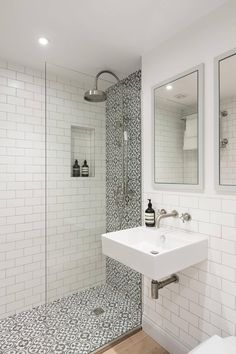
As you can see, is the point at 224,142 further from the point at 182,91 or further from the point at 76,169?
the point at 76,169

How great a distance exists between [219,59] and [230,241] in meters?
1.22

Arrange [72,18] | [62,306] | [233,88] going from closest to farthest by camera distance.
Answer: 1. [233,88]
2. [72,18]
3. [62,306]

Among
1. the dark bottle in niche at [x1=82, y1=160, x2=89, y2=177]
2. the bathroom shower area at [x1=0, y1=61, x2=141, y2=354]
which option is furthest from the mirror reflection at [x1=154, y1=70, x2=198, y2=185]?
the dark bottle in niche at [x1=82, y1=160, x2=89, y2=177]

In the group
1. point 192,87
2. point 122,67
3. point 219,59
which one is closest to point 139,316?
point 192,87

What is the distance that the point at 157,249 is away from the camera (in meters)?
1.77

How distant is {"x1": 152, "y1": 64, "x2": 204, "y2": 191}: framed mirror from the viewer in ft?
5.43

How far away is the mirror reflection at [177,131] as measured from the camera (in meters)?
1.71

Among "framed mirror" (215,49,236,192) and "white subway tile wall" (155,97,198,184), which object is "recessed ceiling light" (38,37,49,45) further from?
"framed mirror" (215,49,236,192)

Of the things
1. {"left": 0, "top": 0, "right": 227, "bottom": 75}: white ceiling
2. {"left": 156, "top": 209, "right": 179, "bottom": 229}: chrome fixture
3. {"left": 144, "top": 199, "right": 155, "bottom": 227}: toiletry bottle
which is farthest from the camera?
{"left": 144, "top": 199, "right": 155, "bottom": 227}: toiletry bottle

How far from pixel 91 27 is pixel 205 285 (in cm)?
209

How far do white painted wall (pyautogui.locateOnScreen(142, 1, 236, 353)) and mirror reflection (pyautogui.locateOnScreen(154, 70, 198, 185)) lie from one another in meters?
0.10

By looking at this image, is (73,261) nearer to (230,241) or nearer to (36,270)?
(36,270)

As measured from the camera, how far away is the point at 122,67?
2318 mm

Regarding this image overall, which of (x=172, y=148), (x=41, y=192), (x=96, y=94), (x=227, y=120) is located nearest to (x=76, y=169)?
(x=41, y=192)
